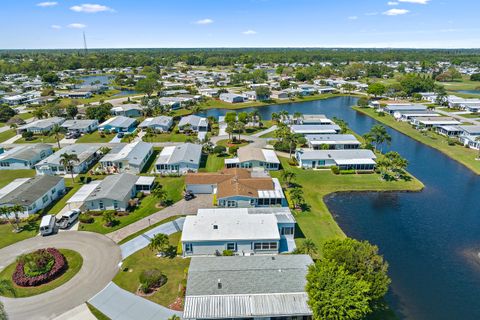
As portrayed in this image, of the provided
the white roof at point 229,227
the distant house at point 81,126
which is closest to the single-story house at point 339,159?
the white roof at point 229,227

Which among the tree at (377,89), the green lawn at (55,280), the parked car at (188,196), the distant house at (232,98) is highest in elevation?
the tree at (377,89)

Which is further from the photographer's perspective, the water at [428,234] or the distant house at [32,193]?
the distant house at [32,193]

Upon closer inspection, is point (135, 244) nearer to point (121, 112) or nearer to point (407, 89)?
Answer: point (121, 112)

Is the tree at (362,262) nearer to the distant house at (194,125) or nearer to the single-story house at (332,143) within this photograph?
the single-story house at (332,143)

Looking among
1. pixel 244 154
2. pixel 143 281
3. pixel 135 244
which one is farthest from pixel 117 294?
pixel 244 154

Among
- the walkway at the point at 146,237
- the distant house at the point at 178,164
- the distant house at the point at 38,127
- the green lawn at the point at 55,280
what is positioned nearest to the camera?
the green lawn at the point at 55,280

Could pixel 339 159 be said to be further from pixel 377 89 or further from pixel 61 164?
pixel 377 89
